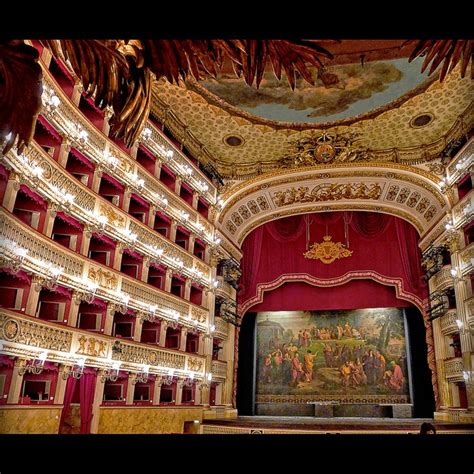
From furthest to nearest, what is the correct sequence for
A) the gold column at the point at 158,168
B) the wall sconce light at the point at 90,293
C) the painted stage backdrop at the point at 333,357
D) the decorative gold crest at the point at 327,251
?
the decorative gold crest at the point at 327,251 < the painted stage backdrop at the point at 333,357 < the gold column at the point at 158,168 < the wall sconce light at the point at 90,293

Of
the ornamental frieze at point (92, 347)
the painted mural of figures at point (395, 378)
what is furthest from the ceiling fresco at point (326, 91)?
the painted mural of figures at point (395, 378)

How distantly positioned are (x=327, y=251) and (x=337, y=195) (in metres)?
2.56

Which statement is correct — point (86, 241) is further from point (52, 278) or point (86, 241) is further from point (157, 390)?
point (157, 390)

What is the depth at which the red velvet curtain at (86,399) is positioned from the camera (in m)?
11.5

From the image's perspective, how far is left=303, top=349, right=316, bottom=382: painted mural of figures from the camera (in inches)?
792

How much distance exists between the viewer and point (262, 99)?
15445 millimetres

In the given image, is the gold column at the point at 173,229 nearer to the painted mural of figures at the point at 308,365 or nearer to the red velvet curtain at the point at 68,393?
the red velvet curtain at the point at 68,393

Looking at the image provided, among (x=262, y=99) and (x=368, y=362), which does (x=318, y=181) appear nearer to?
(x=262, y=99)

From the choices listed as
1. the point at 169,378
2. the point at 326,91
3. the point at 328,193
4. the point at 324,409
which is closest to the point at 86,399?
the point at 169,378

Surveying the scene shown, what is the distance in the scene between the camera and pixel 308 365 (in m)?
20.3

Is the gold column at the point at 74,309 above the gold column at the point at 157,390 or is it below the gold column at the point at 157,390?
above

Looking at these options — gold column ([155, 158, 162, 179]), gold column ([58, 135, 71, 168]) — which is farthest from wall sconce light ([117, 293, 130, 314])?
gold column ([155, 158, 162, 179])

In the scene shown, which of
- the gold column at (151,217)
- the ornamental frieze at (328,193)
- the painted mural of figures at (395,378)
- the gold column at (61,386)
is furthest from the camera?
the ornamental frieze at (328,193)
